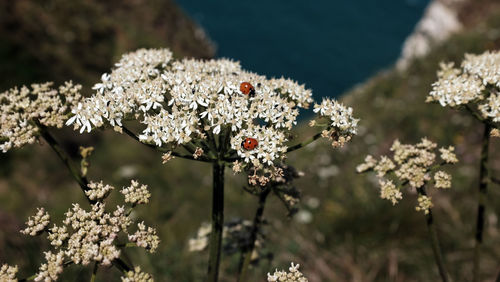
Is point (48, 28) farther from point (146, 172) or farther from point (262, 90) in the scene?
point (262, 90)

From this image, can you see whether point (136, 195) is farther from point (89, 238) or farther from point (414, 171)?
point (414, 171)

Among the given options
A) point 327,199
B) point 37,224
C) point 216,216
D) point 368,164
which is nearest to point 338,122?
point 368,164

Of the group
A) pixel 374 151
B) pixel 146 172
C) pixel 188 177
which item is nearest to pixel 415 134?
pixel 374 151

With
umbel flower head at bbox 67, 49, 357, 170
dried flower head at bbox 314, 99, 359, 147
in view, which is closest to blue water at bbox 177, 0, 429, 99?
umbel flower head at bbox 67, 49, 357, 170

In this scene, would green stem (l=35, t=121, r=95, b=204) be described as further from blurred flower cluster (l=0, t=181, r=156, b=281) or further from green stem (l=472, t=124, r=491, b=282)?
green stem (l=472, t=124, r=491, b=282)

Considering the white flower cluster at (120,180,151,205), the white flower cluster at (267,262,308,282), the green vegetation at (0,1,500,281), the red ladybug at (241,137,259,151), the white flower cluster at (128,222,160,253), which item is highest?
the green vegetation at (0,1,500,281)

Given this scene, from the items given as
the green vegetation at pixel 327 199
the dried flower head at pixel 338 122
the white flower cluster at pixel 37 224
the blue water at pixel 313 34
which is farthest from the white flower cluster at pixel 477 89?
the blue water at pixel 313 34
